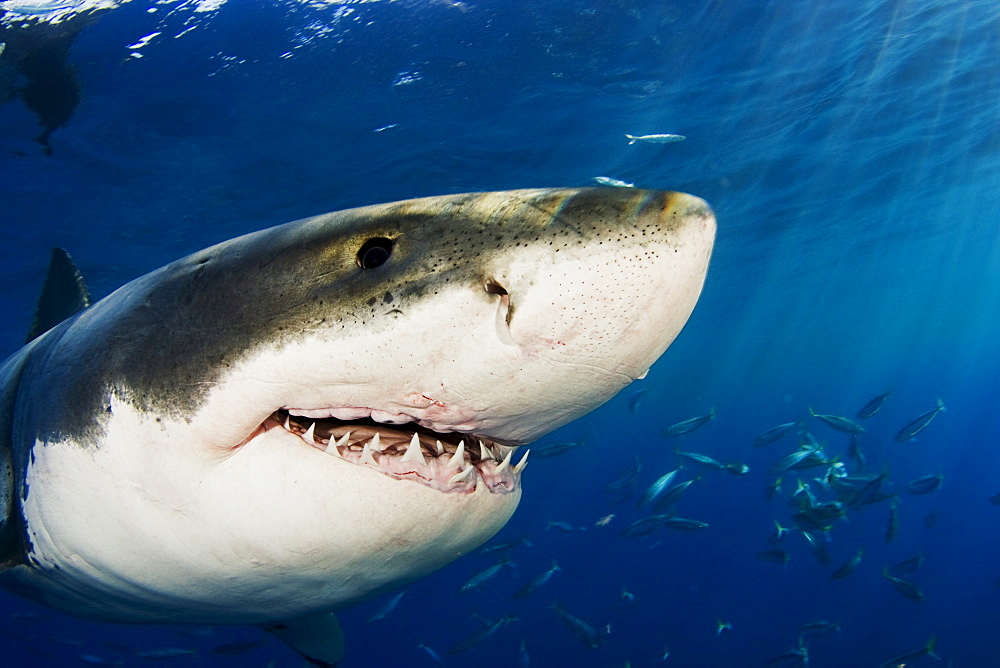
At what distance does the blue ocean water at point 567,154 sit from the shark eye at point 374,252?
949cm

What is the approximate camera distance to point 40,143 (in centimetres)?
1085

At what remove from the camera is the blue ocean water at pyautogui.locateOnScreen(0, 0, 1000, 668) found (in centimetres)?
1031

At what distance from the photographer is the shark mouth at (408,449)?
63.1 inches

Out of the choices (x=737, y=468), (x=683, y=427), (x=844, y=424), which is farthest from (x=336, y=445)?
(x=844, y=424)

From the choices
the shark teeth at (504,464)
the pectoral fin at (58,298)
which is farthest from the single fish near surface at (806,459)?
the pectoral fin at (58,298)

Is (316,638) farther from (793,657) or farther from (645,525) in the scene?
(793,657)

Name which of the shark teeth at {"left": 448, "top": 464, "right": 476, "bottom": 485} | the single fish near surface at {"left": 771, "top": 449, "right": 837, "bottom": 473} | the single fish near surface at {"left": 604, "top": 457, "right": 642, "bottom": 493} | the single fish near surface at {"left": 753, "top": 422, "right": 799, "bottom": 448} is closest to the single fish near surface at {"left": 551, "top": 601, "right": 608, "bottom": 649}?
the single fish near surface at {"left": 604, "top": 457, "right": 642, "bottom": 493}

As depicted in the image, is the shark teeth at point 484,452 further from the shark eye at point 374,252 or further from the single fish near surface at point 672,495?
the single fish near surface at point 672,495

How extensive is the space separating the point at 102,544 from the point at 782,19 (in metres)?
13.3

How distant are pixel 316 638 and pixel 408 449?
321 cm

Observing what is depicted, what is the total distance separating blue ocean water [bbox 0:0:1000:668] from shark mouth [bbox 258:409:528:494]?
894cm

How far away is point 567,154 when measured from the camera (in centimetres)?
1588

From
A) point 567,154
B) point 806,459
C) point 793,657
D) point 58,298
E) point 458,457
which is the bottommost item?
point 793,657

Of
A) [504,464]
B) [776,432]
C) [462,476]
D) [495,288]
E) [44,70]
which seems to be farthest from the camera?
[776,432]
